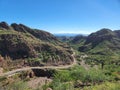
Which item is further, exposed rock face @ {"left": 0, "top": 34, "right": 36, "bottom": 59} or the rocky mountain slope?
the rocky mountain slope

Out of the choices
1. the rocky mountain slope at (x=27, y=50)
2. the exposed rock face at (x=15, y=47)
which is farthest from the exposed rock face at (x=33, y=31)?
the exposed rock face at (x=15, y=47)

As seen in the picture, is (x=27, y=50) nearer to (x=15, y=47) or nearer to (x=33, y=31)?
(x=15, y=47)

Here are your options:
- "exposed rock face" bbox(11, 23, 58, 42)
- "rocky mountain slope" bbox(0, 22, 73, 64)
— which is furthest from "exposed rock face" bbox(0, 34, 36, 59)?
"exposed rock face" bbox(11, 23, 58, 42)

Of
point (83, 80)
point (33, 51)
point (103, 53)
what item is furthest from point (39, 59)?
point (103, 53)

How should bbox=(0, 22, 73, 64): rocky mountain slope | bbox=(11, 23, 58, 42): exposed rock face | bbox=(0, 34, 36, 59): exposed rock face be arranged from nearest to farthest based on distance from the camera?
bbox=(0, 34, 36, 59): exposed rock face
bbox=(0, 22, 73, 64): rocky mountain slope
bbox=(11, 23, 58, 42): exposed rock face

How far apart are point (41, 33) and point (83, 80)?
10368 cm

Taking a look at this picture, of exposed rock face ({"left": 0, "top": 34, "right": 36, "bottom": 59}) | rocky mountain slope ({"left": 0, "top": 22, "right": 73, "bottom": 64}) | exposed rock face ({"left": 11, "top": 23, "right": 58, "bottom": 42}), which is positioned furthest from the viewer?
exposed rock face ({"left": 11, "top": 23, "right": 58, "bottom": 42})

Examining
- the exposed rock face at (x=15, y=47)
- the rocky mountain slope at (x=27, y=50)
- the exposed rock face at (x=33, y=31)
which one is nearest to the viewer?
the exposed rock face at (x=15, y=47)

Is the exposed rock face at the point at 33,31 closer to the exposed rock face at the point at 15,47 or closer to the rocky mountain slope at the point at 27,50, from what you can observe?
the rocky mountain slope at the point at 27,50

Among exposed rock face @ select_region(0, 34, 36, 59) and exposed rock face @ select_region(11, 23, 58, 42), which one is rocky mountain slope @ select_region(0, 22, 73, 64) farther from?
exposed rock face @ select_region(11, 23, 58, 42)

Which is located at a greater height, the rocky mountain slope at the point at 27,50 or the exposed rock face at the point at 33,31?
the exposed rock face at the point at 33,31

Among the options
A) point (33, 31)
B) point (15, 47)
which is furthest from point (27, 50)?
point (33, 31)

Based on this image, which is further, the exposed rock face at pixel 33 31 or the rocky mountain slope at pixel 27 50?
the exposed rock face at pixel 33 31

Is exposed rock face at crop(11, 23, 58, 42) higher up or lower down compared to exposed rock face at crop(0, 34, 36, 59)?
higher up
